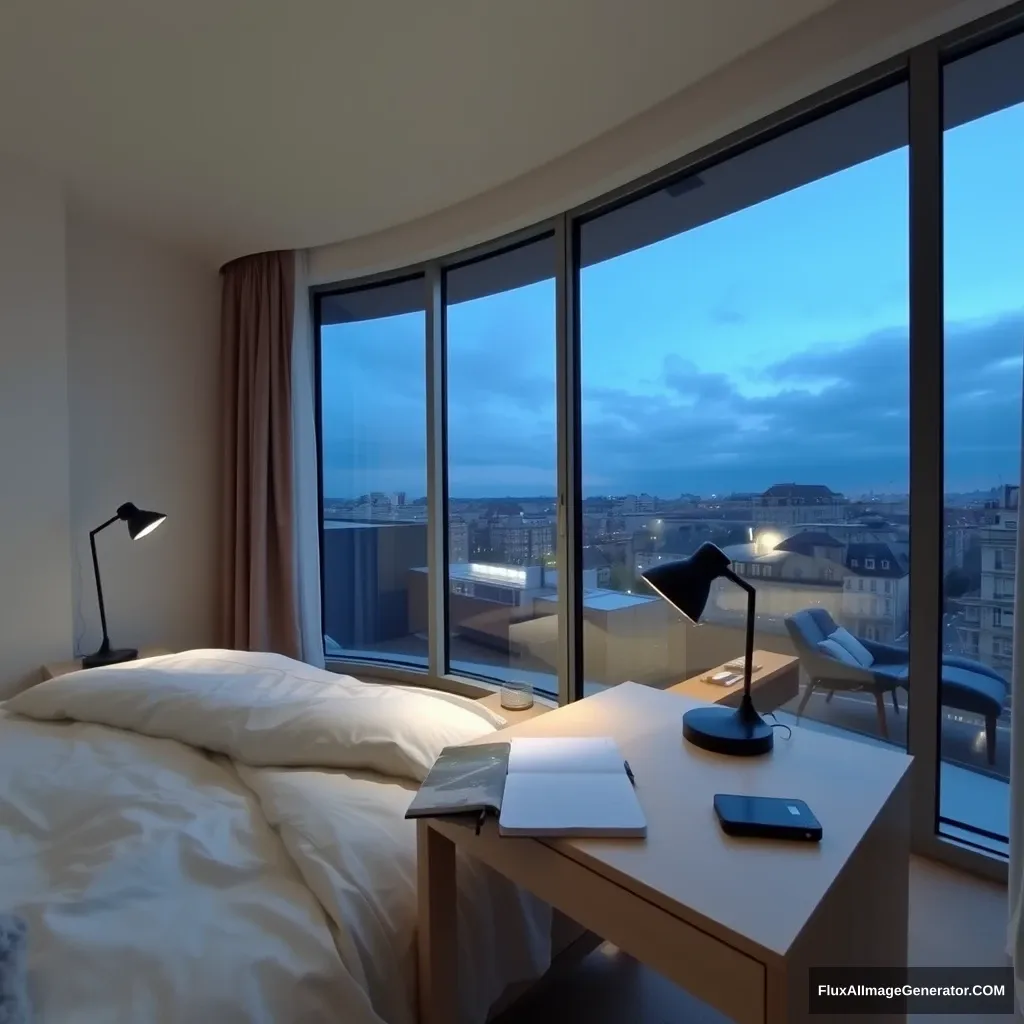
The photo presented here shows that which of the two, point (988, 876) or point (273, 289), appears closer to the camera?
point (988, 876)

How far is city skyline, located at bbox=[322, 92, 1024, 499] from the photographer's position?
1.53m

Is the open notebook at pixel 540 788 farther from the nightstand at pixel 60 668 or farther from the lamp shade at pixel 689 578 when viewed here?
the nightstand at pixel 60 668

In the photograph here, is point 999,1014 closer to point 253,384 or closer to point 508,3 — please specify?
point 508,3

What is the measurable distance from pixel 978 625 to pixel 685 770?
110cm

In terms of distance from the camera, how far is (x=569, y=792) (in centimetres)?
90

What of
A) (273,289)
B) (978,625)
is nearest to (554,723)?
(978,625)

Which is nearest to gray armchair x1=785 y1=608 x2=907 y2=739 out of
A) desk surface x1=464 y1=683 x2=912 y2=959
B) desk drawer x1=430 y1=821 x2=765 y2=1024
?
desk surface x1=464 y1=683 x2=912 y2=959

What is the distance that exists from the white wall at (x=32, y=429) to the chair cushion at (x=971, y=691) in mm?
3089

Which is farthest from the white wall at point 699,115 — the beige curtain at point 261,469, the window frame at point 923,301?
the beige curtain at point 261,469

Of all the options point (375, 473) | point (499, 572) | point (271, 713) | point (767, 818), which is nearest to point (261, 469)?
point (375, 473)

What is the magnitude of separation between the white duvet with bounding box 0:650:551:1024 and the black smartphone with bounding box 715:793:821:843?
1.54 feet

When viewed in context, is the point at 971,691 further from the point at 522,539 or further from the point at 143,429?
the point at 143,429

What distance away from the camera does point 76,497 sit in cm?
256

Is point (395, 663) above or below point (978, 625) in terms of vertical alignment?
below
